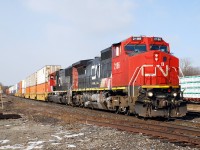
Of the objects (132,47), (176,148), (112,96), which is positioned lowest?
(176,148)

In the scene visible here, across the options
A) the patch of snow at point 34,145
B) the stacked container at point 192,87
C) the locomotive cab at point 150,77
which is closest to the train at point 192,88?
the stacked container at point 192,87

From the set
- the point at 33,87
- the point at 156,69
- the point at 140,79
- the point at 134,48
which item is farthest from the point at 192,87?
the point at 33,87

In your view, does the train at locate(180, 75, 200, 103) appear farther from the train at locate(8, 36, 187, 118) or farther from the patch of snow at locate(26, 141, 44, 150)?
the patch of snow at locate(26, 141, 44, 150)

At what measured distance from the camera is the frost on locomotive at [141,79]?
44.8 ft

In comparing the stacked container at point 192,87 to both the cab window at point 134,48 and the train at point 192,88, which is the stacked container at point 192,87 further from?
the cab window at point 134,48

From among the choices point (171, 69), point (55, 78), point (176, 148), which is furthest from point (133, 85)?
Answer: point (55, 78)

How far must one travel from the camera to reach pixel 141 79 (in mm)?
14211

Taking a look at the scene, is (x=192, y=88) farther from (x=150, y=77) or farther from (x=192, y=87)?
(x=150, y=77)

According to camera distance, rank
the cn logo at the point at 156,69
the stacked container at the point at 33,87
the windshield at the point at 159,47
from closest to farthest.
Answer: the cn logo at the point at 156,69, the windshield at the point at 159,47, the stacked container at the point at 33,87

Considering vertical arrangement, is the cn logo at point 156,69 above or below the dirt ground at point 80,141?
above

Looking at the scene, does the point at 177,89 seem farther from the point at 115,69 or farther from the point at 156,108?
the point at 115,69

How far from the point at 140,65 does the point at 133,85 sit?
1.00 meters

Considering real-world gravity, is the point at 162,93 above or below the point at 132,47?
below

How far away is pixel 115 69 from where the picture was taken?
1698cm
